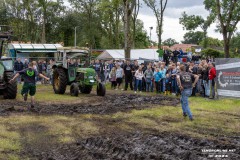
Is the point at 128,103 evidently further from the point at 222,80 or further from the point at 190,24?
the point at 190,24

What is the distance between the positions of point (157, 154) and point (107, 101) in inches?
387

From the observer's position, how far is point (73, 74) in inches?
789

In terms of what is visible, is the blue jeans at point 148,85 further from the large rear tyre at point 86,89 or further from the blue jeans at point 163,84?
the large rear tyre at point 86,89

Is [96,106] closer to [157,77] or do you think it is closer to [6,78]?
[6,78]

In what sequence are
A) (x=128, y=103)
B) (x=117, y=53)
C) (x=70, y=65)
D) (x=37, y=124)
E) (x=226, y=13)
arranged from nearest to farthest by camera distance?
(x=37, y=124), (x=128, y=103), (x=70, y=65), (x=226, y=13), (x=117, y=53)

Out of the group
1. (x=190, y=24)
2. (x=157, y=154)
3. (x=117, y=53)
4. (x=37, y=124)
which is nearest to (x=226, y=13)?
(x=117, y=53)

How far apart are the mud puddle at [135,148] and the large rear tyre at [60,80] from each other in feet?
33.6

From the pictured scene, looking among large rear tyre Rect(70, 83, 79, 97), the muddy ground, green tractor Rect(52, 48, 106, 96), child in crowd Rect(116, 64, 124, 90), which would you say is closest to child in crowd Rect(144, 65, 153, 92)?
child in crowd Rect(116, 64, 124, 90)

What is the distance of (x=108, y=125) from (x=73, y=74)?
8689 millimetres

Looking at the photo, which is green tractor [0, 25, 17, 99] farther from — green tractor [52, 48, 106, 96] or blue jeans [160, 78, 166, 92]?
blue jeans [160, 78, 166, 92]

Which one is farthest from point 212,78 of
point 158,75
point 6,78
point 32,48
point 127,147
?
point 32,48

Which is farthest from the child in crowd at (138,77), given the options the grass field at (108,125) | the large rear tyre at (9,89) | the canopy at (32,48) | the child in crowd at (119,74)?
the canopy at (32,48)

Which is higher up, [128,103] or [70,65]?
[70,65]

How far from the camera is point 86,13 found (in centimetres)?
6069
